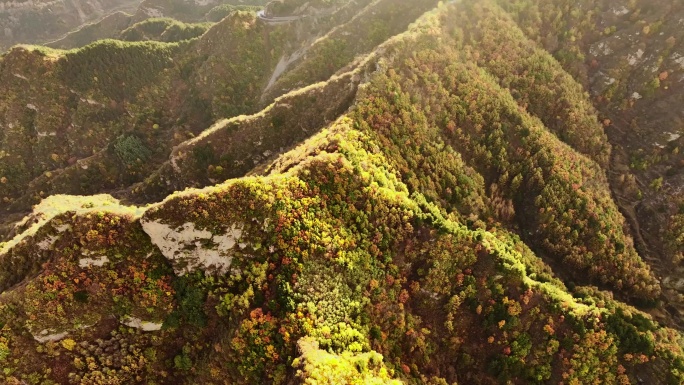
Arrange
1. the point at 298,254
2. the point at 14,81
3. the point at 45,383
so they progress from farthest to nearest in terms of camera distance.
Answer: the point at 14,81 → the point at 298,254 → the point at 45,383

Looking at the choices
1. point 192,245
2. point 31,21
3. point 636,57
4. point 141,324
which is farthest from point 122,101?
point 31,21

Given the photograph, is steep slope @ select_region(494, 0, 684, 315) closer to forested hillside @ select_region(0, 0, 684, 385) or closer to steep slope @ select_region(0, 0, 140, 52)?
forested hillside @ select_region(0, 0, 684, 385)

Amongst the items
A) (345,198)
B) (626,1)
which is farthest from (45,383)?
(626,1)

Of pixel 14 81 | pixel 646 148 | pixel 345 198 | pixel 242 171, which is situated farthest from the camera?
pixel 14 81

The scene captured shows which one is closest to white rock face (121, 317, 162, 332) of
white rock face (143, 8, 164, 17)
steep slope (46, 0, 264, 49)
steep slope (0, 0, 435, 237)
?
steep slope (0, 0, 435, 237)

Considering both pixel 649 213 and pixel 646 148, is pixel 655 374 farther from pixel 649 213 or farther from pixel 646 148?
pixel 646 148

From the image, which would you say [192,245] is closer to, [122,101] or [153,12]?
[122,101]
